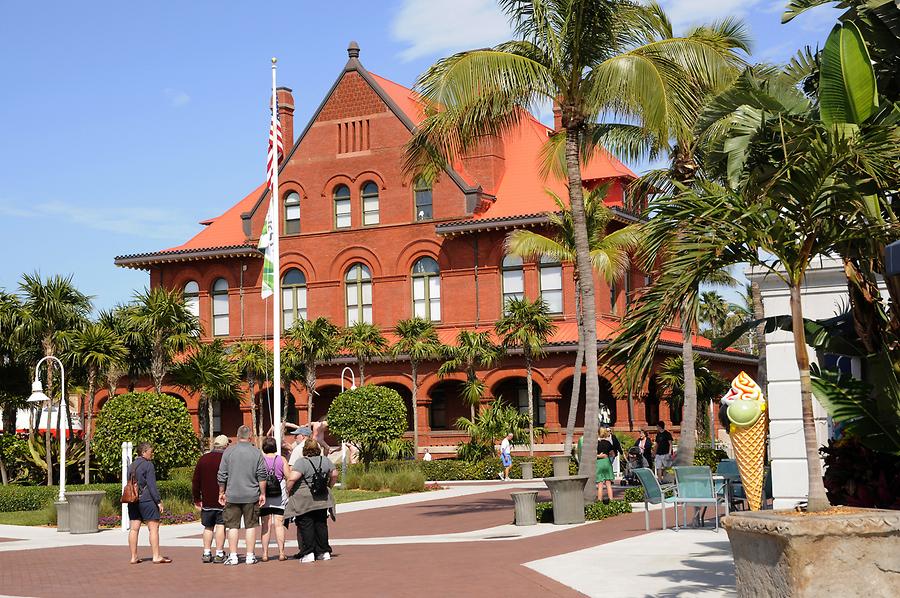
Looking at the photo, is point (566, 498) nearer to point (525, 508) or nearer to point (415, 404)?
point (525, 508)

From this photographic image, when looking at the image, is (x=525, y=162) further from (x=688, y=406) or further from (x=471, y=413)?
(x=688, y=406)

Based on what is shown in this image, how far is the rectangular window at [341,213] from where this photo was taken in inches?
1850

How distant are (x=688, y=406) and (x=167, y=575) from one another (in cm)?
1630

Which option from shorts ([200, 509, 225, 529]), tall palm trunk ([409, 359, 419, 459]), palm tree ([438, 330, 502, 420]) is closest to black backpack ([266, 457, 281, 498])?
shorts ([200, 509, 225, 529])

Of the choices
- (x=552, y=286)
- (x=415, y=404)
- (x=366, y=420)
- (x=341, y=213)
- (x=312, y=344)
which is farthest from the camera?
(x=341, y=213)

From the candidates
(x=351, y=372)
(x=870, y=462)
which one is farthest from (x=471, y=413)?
(x=870, y=462)

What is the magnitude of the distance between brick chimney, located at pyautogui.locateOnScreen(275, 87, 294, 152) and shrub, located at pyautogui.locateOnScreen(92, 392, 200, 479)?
986 inches

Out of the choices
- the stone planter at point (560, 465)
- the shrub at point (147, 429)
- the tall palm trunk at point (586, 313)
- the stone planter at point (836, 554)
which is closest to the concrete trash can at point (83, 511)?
the shrub at point (147, 429)

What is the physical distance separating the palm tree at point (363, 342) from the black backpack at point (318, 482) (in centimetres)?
2671

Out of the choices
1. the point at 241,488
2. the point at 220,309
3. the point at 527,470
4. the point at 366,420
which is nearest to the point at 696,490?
the point at 241,488

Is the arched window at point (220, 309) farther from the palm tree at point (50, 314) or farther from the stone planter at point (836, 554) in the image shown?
the stone planter at point (836, 554)

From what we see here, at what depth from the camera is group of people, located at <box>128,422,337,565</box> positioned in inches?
599

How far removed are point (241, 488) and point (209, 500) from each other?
0.79m

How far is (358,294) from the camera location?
46438 millimetres
